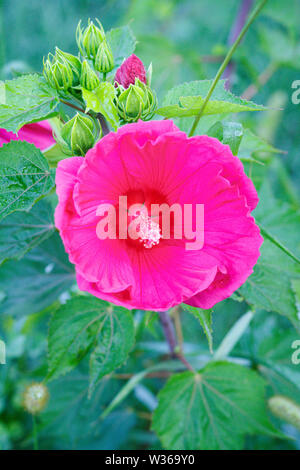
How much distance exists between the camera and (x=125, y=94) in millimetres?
566

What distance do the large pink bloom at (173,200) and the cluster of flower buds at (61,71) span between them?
Result: 0.38 ft

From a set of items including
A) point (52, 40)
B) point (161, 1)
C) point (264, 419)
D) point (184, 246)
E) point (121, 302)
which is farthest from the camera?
point (52, 40)

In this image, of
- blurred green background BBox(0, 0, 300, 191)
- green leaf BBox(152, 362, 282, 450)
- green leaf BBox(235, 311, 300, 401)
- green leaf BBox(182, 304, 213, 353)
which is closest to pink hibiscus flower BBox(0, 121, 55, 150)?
blurred green background BBox(0, 0, 300, 191)

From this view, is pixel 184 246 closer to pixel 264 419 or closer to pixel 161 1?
pixel 264 419

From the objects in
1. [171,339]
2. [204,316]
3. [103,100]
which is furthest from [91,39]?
[171,339]

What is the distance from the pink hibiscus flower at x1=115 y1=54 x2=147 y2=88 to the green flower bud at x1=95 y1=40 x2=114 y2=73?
0.03 meters

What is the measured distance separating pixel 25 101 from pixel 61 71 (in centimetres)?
6

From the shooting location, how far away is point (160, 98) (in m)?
1.44

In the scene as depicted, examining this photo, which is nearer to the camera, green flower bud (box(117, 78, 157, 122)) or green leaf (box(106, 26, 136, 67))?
green flower bud (box(117, 78, 157, 122))

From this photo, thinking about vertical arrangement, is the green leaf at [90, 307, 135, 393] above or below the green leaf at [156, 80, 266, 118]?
below

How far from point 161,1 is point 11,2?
91 centimetres

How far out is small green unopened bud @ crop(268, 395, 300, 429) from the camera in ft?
2.61

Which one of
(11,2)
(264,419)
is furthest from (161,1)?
(264,419)

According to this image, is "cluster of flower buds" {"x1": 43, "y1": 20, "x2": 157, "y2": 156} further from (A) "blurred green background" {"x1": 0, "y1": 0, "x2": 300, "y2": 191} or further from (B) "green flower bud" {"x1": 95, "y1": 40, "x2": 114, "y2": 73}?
(A) "blurred green background" {"x1": 0, "y1": 0, "x2": 300, "y2": 191}
